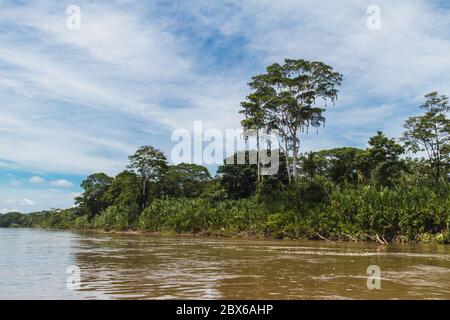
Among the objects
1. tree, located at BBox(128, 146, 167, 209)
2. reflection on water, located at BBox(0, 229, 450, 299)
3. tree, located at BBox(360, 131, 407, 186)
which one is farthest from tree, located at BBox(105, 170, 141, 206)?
reflection on water, located at BBox(0, 229, 450, 299)

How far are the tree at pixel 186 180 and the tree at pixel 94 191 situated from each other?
1581cm

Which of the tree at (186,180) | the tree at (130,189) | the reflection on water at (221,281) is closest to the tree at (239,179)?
the tree at (186,180)

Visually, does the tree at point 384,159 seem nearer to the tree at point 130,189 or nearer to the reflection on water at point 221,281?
the reflection on water at point 221,281

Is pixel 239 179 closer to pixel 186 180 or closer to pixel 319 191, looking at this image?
pixel 319 191

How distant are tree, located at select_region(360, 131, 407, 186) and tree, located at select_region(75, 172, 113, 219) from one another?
48.7m

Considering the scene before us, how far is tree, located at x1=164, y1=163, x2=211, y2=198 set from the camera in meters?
58.6

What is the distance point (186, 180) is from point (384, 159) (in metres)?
33.7

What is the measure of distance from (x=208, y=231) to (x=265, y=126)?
424 inches

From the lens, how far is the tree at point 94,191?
7106cm

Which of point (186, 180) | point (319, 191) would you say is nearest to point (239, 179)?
Result: point (319, 191)

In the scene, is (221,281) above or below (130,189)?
below

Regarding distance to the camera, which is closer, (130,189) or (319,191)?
(319,191)

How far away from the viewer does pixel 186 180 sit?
2435 inches
